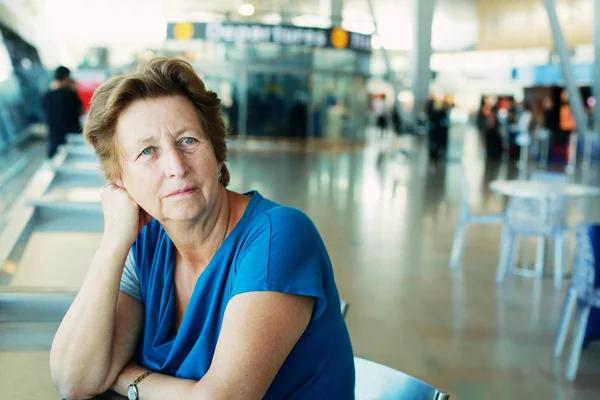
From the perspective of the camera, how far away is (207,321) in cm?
145

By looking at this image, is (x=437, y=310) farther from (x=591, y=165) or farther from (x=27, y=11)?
(x=27, y=11)

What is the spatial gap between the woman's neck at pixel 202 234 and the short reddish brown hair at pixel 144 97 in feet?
0.47

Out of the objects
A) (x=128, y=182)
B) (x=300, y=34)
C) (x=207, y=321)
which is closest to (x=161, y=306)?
(x=207, y=321)

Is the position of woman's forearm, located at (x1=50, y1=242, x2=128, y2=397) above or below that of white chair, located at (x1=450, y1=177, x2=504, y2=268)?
above

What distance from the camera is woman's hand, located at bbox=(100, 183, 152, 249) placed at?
159 centimetres

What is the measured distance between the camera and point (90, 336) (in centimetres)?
150

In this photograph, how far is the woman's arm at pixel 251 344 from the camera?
129 cm

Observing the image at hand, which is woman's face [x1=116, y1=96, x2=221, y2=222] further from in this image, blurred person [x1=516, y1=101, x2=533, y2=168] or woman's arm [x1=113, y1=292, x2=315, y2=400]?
blurred person [x1=516, y1=101, x2=533, y2=168]

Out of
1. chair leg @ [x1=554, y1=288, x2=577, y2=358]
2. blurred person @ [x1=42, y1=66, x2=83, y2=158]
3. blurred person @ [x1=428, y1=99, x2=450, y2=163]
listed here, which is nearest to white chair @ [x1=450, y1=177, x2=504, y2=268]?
chair leg @ [x1=554, y1=288, x2=577, y2=358]

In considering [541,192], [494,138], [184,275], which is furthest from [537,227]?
[494,138]

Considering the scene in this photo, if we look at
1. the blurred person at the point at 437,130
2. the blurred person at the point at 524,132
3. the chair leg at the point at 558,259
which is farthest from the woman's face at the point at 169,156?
the blurred person at the point at 437,130

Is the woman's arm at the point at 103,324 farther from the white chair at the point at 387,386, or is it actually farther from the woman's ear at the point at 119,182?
the white chair at the point at 387,386

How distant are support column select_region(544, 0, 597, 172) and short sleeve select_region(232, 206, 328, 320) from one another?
1350 cm

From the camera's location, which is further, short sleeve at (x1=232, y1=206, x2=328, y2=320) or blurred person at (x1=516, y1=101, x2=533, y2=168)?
blurred person at (x1=516, y1=101, x2=533, y2=168)
